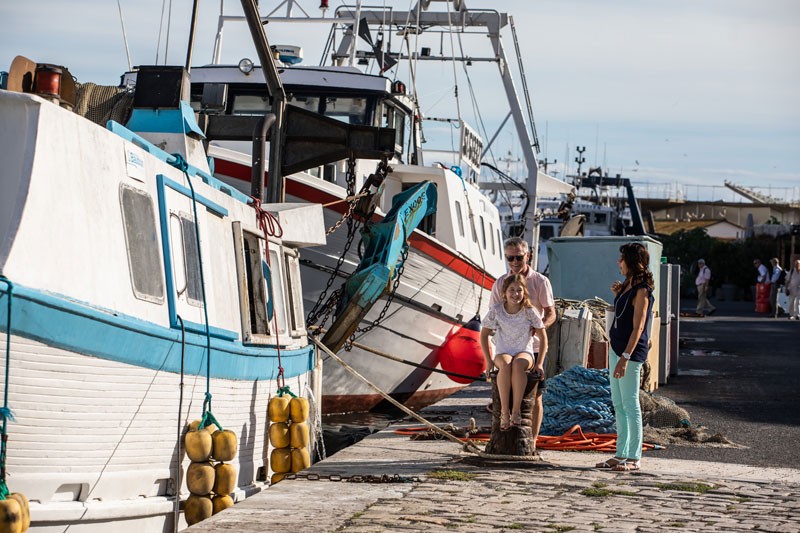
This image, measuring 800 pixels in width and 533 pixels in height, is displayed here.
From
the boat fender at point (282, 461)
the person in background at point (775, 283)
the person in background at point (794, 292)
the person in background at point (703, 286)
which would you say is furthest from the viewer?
the person in background at point (775, 283)

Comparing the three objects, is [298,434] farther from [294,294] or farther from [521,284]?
[294,294]

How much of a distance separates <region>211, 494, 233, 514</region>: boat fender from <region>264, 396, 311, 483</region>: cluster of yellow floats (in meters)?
1.68

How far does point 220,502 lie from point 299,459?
184 cm

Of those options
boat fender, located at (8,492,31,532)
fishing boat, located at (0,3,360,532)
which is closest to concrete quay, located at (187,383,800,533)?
fishing boat, located at (0,3,360,532)

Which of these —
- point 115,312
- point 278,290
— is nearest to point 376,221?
point 278,290

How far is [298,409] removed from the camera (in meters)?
9.38

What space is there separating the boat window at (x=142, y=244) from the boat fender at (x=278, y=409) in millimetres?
2018

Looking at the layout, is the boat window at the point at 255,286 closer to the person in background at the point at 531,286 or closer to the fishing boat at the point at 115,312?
the fishing boat at the point at 115,312

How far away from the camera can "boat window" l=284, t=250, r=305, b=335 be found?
37.0ft

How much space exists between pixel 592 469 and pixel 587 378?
2.29 m

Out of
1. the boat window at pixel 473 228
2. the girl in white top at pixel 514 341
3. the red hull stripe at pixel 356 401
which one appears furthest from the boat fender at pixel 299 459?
the boat window at pixel 473 228

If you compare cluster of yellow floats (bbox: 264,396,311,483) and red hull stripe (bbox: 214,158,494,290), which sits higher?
red hull stripe (bbox: 214,158,494,290)

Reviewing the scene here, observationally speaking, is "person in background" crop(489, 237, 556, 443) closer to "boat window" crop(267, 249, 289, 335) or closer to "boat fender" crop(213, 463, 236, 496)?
Result: "boat window" crop(267, 249, 289, 335)

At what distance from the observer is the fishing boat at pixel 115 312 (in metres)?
6.05
